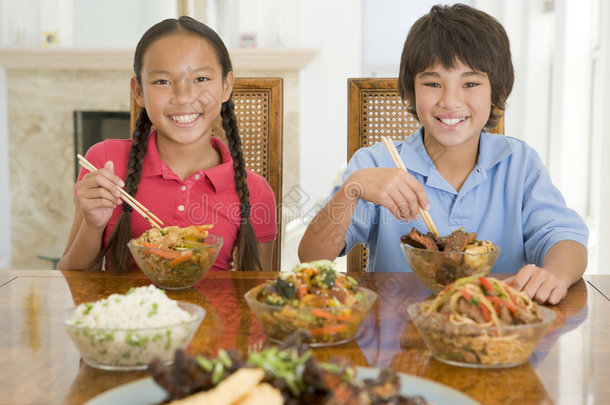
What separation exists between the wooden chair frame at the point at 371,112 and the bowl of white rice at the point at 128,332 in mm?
1076

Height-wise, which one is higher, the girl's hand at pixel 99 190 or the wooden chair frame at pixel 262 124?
the wooden chair frame at pixel 262 124

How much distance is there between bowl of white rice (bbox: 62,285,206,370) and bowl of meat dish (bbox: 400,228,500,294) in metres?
0.48

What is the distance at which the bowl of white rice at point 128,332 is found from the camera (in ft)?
2.77

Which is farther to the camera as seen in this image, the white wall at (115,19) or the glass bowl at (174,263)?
the white wall at (115,19)

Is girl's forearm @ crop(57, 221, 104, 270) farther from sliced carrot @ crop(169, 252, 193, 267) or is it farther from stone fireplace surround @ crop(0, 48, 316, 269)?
stone fireplace surround @ crop(0, 48, 316, 269)

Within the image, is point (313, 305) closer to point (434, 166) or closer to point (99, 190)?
point (99, 190)

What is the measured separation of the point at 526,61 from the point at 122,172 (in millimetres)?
3253

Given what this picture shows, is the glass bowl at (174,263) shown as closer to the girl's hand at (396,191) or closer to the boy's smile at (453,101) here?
the girl's hand at (396,191)

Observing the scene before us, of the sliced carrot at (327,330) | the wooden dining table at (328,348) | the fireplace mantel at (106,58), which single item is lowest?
the wooden dining table at (328,348)

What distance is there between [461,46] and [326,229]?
553mm

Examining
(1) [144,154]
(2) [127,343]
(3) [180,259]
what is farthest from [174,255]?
(1) [144,154]

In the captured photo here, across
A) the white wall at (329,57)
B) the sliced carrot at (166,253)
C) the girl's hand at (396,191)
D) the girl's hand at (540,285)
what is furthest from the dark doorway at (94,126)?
the girl's hand at (540,285)

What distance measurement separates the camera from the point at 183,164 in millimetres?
1871

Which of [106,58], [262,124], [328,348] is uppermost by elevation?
[106,58]
